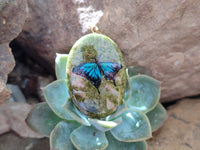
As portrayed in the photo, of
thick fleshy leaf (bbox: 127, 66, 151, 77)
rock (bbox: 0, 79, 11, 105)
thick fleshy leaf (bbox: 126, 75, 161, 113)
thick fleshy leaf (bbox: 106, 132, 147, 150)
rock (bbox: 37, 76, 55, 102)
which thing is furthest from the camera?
rock (bbox: 37, 76, 55, 102)

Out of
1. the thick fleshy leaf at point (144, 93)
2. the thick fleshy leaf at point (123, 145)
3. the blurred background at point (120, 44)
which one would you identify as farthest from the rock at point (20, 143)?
the thick fleshy leaf at point (144, 93)

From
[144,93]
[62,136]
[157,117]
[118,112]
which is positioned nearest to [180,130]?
[157,117]

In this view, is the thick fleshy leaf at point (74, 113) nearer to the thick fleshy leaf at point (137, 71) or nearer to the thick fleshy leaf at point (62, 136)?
the thick fleshy leaf at point (62, 136)

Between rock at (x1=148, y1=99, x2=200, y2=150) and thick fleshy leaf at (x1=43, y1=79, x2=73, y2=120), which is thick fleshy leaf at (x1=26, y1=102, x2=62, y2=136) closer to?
thick fleshy leaf at (x1=43, y1=79, x2=73, y2=120)

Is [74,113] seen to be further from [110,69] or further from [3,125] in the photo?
[3,125]

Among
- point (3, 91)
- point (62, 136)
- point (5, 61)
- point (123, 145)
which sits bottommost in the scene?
point (123, 145)

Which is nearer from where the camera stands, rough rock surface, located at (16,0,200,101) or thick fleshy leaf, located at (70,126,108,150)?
thick fleshy leaf, located at (70,126,108,150)

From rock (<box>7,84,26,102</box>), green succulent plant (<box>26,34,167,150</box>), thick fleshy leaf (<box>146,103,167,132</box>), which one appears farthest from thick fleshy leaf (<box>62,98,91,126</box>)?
rock (<box>7,84,26,102</box>)
